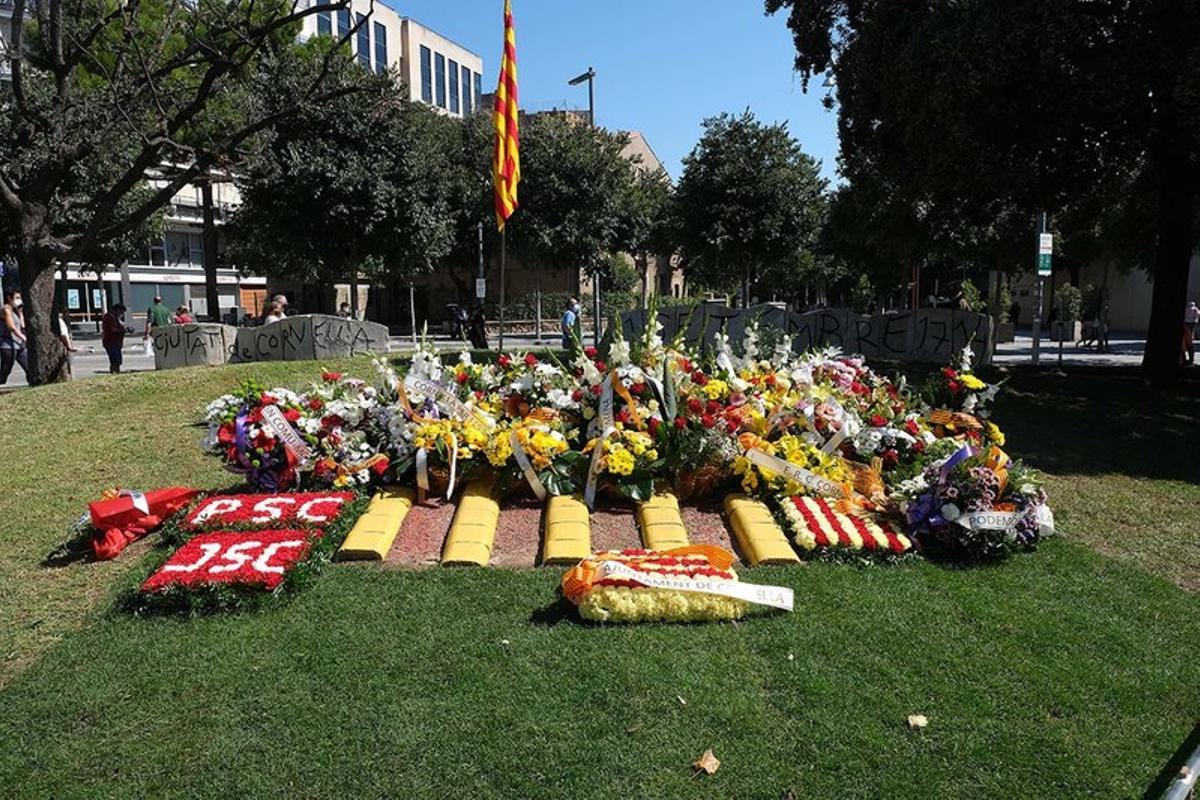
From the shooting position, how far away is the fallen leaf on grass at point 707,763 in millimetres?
3412

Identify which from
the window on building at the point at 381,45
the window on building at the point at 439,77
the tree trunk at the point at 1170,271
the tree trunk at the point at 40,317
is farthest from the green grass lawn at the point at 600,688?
the window on building at the point at 439,77

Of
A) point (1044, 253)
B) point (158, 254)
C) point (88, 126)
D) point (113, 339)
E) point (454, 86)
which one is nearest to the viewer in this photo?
point (88, 126)

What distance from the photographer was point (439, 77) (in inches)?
2319

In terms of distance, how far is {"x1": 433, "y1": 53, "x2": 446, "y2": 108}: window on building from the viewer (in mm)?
58281

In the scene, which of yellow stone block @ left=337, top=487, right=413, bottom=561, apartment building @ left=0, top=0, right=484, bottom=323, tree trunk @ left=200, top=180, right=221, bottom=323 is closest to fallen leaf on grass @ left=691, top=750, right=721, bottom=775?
yellow stone block @ left=337, top=487, right=413, bottom=561

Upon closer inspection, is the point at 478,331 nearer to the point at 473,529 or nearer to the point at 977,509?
the point at 473,529

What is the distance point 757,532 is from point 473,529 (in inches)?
74.3

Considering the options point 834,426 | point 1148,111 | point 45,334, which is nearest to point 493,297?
point 45,334

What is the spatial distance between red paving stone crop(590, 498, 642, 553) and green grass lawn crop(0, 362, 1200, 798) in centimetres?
66

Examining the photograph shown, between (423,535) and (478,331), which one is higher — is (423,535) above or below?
below

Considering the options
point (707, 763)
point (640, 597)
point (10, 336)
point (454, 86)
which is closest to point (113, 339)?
point (10, 336)

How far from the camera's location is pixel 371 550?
18.1 feet

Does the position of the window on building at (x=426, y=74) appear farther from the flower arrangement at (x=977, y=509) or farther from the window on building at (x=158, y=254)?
the flower arrangement at (x=977, y=509)

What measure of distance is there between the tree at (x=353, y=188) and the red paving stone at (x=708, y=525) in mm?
20215
